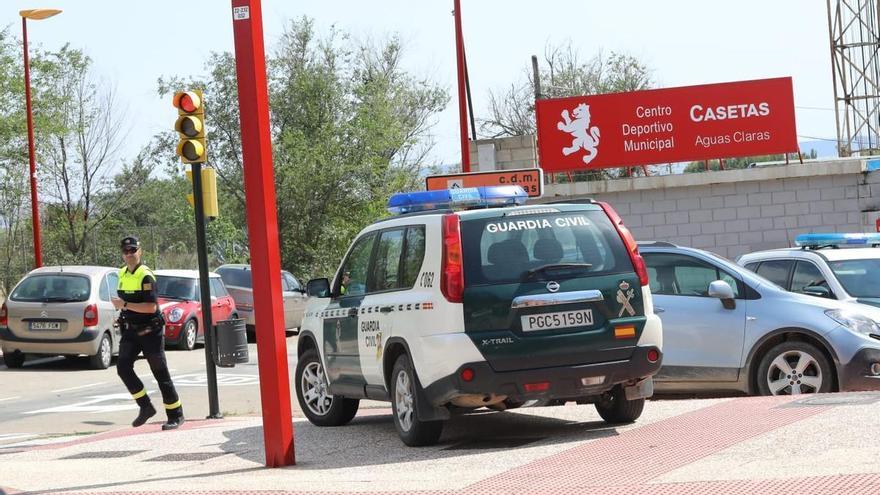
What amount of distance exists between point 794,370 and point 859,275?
2.12m

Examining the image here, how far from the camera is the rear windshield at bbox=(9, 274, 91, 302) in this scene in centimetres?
2172

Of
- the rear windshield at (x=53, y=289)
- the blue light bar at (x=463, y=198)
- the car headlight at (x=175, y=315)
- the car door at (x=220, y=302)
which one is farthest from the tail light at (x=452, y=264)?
the car door at (x=220, y=302)

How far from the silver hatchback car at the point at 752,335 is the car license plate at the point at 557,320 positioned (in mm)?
3250

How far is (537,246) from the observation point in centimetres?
949

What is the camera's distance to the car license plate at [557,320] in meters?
9.27

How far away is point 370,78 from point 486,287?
44887 mm

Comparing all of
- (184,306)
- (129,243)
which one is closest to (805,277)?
(129,243)

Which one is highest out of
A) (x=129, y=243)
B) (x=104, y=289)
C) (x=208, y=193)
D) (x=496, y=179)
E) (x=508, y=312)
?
(x=496, y=179)

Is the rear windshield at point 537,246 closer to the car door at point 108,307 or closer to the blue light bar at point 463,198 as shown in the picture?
the blue light bar at point 463,198

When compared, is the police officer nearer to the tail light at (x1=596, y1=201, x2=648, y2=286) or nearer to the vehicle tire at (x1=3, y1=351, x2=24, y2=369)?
the tail light at (x1=596, y1=201, x2=648, y2=286)

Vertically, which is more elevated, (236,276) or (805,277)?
(236,276)

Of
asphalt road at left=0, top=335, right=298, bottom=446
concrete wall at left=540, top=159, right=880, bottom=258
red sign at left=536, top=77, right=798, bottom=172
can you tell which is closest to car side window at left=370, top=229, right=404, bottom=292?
asphalt road at left=0, top=335, right=298, bottom=446

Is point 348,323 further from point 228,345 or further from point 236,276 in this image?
point 236,276

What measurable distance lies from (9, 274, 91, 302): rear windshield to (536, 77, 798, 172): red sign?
10.0 meters
